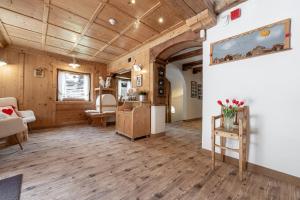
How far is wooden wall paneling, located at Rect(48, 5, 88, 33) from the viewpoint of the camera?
2459 millimetres

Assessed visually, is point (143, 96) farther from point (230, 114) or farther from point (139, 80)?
point (230, 114)

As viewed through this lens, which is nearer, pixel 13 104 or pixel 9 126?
pixel 9 126

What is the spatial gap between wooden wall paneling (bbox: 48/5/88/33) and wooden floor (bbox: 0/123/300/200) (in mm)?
2713

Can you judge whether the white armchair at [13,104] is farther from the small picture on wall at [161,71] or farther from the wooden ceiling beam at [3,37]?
the small picture on wall at [161,71]

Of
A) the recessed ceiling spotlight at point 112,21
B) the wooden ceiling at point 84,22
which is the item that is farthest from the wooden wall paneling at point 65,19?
the recessed ceiling spotlight at point 112,21

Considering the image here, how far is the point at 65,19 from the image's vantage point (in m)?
2.70

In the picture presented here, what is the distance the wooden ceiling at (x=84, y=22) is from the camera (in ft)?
7.55

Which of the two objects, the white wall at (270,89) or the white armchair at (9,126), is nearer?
the white wall at (270,89)

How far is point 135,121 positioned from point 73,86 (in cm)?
366

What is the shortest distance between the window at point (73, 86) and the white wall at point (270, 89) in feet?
17.4

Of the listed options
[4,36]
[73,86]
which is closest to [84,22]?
[4,36]

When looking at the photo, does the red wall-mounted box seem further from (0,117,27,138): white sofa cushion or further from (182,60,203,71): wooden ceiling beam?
(0,117,27,138): white sofa cushion

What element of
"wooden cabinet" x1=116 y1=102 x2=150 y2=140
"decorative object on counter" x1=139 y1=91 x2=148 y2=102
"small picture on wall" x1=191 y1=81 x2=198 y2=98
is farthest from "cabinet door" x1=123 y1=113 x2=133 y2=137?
"small picture on wall" x1=191 y1=81 x2=198 y2=98

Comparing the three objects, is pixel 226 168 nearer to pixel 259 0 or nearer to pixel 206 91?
pixel 206 91
